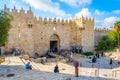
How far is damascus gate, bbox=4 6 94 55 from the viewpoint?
29906 mm

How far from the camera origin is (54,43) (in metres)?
37.2

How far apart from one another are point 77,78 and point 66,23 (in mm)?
23222

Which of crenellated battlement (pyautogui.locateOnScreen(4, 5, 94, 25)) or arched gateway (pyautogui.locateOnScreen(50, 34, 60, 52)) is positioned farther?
arched gateway (pyautogui.locateOnScreen(50, 34, 60, 52))

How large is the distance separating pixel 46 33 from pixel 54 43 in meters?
3.47

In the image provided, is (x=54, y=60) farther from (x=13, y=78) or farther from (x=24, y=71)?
(x=13, y=78)

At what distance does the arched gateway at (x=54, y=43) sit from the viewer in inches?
1414

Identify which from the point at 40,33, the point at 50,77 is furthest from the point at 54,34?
the point at 50,77

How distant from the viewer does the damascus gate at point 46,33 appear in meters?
29.9

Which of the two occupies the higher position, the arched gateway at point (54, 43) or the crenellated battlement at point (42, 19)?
the crenellated battlement at point (42, 19)

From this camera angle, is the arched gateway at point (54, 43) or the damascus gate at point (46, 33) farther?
the arched gateway at point (54, 43)

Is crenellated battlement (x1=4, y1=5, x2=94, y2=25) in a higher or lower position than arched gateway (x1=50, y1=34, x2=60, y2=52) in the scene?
higher

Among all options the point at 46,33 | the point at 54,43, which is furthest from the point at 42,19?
the point at 54,43

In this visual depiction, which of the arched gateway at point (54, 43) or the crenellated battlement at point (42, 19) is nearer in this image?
the crenellated battlement at point (42, 19)

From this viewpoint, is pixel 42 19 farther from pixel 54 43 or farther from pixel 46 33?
pixel 54 43
